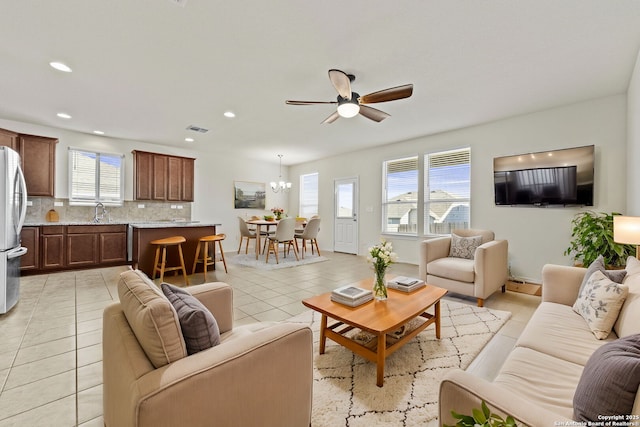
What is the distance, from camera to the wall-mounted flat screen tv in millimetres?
3520

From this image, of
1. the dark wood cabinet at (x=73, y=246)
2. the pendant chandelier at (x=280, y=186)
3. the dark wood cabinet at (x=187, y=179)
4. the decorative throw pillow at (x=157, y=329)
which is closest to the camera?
the decorative throw pillow at (x=157, y=329)

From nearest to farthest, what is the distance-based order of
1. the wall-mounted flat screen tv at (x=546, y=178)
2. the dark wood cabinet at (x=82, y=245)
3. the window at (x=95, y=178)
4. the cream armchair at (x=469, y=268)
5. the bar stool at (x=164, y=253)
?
1. the cream armchair at (x=469, y=268)
2. the wall-mounted flat screen tv at (x=546, y=178)
3. the bar stool at (x=164, y=253)
4. the dark wood cabinet at (x=82, y=245)
5. the window at (x=95, y=178)

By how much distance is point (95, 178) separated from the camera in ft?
17.5

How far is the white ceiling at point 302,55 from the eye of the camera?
6.59 ft

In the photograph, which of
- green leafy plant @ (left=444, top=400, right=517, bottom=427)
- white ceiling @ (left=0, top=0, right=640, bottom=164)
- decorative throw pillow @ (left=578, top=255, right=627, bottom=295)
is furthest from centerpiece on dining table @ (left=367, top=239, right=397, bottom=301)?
white ceiling @ (left=0, top=0, right=640, bottom=164)

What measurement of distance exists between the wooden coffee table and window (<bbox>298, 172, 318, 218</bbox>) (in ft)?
18.5

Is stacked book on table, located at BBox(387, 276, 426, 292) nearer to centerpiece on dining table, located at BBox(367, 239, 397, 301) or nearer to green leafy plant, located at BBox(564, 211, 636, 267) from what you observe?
centerpiece on dining table, located at BBox(367, 239, 397, 301)

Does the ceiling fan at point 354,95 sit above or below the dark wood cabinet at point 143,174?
above

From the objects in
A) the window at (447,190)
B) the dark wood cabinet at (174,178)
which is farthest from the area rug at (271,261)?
the window at (447,190)

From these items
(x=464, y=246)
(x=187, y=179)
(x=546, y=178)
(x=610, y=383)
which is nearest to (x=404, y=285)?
(x=610, y=383)

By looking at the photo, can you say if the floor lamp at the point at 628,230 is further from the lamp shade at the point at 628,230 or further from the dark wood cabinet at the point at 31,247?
the dark wood cabinet at the point at 31,247

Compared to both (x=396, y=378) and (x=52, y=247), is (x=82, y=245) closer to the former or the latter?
(x=52, y=247)

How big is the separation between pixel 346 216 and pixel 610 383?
6.15 metres

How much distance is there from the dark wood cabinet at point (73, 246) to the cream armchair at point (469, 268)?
5.50 metres
